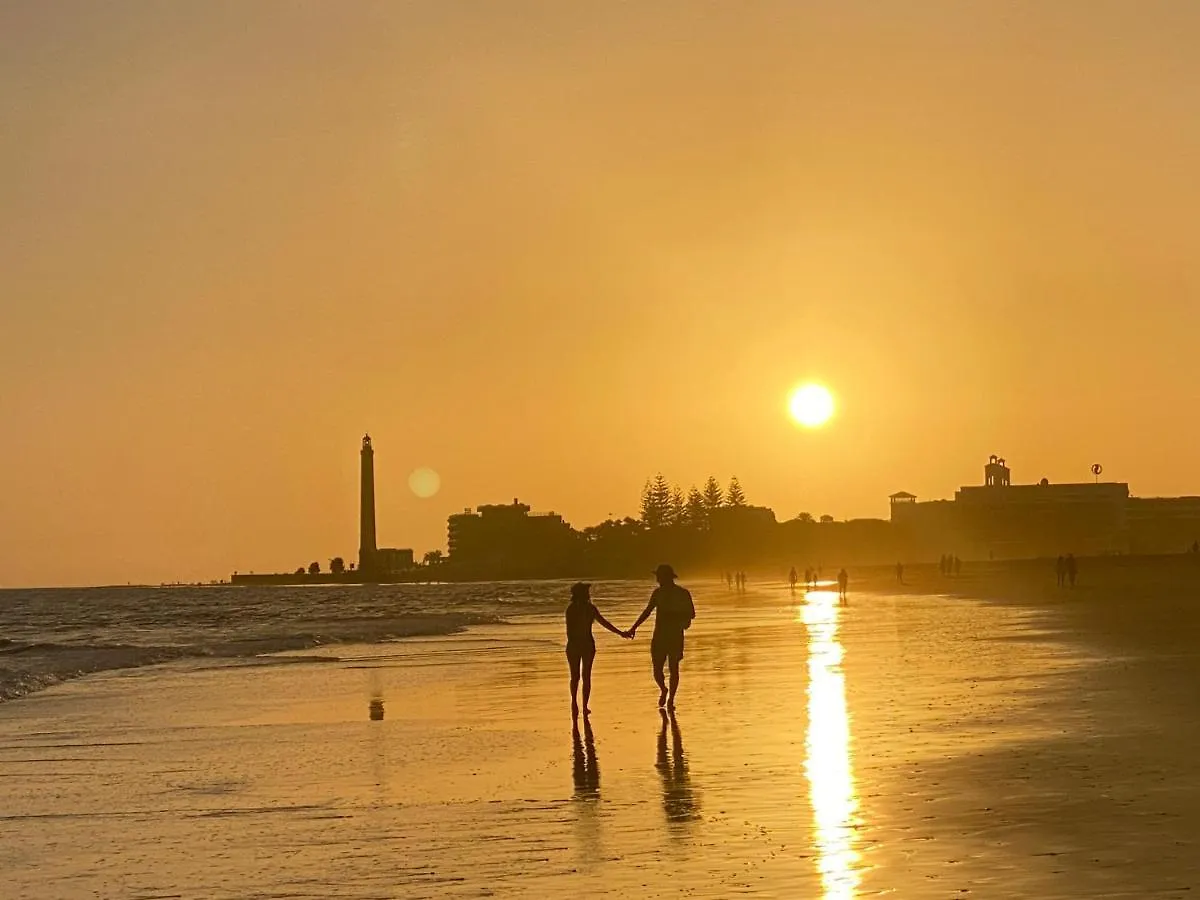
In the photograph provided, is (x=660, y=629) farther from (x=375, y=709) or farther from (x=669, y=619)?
(x=375, y=709)

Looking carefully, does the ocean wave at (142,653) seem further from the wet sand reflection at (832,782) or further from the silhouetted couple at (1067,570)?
the silhouetted couple at (1067,570)

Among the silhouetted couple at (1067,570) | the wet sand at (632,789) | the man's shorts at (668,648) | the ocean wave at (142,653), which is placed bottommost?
the wet sand at (632,789)

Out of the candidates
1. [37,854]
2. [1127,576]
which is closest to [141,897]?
[37,854]

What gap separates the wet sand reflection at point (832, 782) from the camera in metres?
10.4

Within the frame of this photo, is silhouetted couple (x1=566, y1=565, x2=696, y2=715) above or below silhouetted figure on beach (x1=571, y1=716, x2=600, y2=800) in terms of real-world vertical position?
above

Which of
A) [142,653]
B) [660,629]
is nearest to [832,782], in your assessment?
[660,629]

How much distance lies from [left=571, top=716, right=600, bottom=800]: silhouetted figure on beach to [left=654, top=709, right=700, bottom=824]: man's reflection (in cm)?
64

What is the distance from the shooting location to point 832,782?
561 inches

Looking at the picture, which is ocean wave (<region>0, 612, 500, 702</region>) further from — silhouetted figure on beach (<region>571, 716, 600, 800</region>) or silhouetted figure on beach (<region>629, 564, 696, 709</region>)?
silhouetted figure on beach (<region>571, 716, 600, 800</region>)

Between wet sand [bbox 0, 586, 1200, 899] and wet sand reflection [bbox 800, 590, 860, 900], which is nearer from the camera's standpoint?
wet sand reflection [bbox 800, 590, 860, 900]

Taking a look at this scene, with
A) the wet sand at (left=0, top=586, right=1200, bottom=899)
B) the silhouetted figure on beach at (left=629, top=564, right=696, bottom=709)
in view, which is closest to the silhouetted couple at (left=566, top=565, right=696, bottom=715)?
the silhouetted figure on beach at (left=629, top=564, right=696, bottom=709)

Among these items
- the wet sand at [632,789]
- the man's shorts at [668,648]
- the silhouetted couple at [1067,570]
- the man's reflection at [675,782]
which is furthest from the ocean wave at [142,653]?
the silhouetted couple at [1067,570]

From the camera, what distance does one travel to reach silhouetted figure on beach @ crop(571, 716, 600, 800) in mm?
14586

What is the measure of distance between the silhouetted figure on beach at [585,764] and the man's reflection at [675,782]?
0.64m
